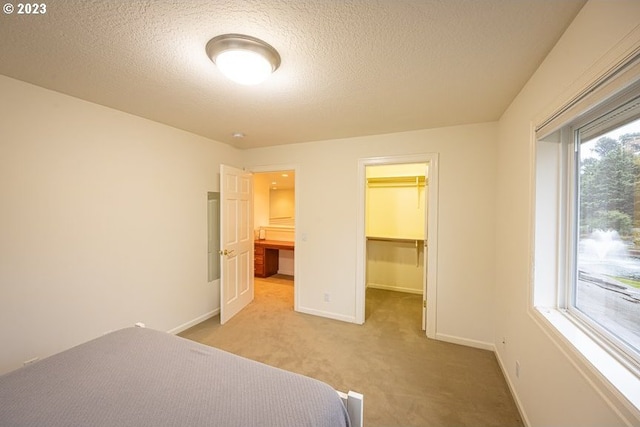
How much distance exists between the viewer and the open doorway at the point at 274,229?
4.97m

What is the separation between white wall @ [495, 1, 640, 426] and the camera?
93 centimetres

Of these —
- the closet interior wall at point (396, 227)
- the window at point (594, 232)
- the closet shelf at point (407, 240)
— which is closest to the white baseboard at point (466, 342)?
the window at point (594, 232)

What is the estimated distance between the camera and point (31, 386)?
1.09m

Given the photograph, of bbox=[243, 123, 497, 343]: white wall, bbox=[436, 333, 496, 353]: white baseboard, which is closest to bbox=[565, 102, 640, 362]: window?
bbox=[243, 123, 497, 343]: white wall

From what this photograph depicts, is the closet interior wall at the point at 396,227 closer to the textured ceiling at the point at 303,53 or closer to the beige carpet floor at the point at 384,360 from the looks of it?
the beige carpet floor at the point at 384,360

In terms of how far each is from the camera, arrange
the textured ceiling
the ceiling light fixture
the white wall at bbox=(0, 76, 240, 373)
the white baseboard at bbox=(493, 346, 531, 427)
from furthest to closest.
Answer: the white wall at bbox=(0, 76, 240, 373) → the white baseboard at bbox=(493, 346, 531, 427) → the ceiling light fixture → the textured ceiling

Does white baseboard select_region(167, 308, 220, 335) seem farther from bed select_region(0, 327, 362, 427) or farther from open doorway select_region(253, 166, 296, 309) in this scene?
bed select_region(0, 327, 362, 427)

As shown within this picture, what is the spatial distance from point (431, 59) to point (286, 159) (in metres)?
2.34

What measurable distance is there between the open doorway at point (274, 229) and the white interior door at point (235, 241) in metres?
0.99

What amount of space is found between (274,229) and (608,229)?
4967 mm

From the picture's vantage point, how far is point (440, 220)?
108 inches

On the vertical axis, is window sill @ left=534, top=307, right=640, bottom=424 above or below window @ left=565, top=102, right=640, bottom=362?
below

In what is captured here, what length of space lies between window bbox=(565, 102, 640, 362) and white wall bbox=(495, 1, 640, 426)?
205 mm

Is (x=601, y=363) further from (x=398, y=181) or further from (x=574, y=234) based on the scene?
(x=398, y=181)
